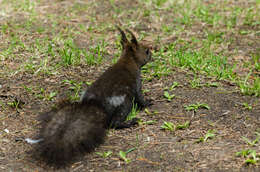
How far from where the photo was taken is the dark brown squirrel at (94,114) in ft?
11.9

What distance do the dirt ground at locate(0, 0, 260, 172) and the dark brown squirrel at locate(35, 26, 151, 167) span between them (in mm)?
171

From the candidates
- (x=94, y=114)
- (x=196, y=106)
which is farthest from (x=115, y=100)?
(x=196, y=106)

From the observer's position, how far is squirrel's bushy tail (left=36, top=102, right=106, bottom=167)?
3.59m

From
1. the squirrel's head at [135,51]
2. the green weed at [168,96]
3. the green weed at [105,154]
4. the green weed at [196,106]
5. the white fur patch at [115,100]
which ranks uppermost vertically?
the squirrel's head at [135,51]

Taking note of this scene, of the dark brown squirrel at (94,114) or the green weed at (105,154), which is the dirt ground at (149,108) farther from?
the dark brown squirrel at (94,114)

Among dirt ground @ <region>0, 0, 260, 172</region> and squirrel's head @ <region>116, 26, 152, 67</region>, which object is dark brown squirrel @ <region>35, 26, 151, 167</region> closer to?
squirrel's head @ <region>116, 26, 152, 67</region>

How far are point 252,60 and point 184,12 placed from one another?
237 cm

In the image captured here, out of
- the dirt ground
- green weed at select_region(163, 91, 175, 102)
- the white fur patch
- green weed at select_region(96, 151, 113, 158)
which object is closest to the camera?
the dirt ground

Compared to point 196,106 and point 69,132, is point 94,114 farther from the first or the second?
point 196,106

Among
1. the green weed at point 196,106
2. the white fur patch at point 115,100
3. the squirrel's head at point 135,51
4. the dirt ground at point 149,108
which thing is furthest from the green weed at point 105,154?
the squirrel's head at point 135,51

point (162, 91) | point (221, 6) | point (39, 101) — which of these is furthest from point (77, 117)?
point (221, 6)

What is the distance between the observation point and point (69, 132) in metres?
3.70

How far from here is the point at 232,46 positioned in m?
6.94

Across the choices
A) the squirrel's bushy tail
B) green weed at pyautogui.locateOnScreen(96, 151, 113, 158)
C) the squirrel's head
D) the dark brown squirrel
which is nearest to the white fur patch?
the dark brown squirrel
